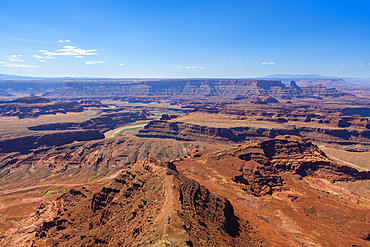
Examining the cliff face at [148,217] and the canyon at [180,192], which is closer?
the cliff face at [148,217]

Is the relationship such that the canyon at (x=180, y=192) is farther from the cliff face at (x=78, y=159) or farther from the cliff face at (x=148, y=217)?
the cliff face at (x=78, y=159)

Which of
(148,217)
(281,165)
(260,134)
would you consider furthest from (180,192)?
(260,134)

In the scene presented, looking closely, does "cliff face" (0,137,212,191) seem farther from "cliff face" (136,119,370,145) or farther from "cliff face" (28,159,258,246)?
"cliff face" (28,159,258,246)

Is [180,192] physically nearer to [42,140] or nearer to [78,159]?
[78,159]

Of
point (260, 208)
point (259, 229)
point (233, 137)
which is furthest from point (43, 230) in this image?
point (233, 137)

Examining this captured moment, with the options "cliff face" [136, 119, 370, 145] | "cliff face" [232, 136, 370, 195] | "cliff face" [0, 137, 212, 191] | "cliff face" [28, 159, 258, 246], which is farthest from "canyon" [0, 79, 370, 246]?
"cliff face" [136, 119, 370, 145]

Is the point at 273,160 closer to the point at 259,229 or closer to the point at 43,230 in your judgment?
the point at 259,229

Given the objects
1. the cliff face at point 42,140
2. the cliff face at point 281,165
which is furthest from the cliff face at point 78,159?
the cliff face at point 281,165
